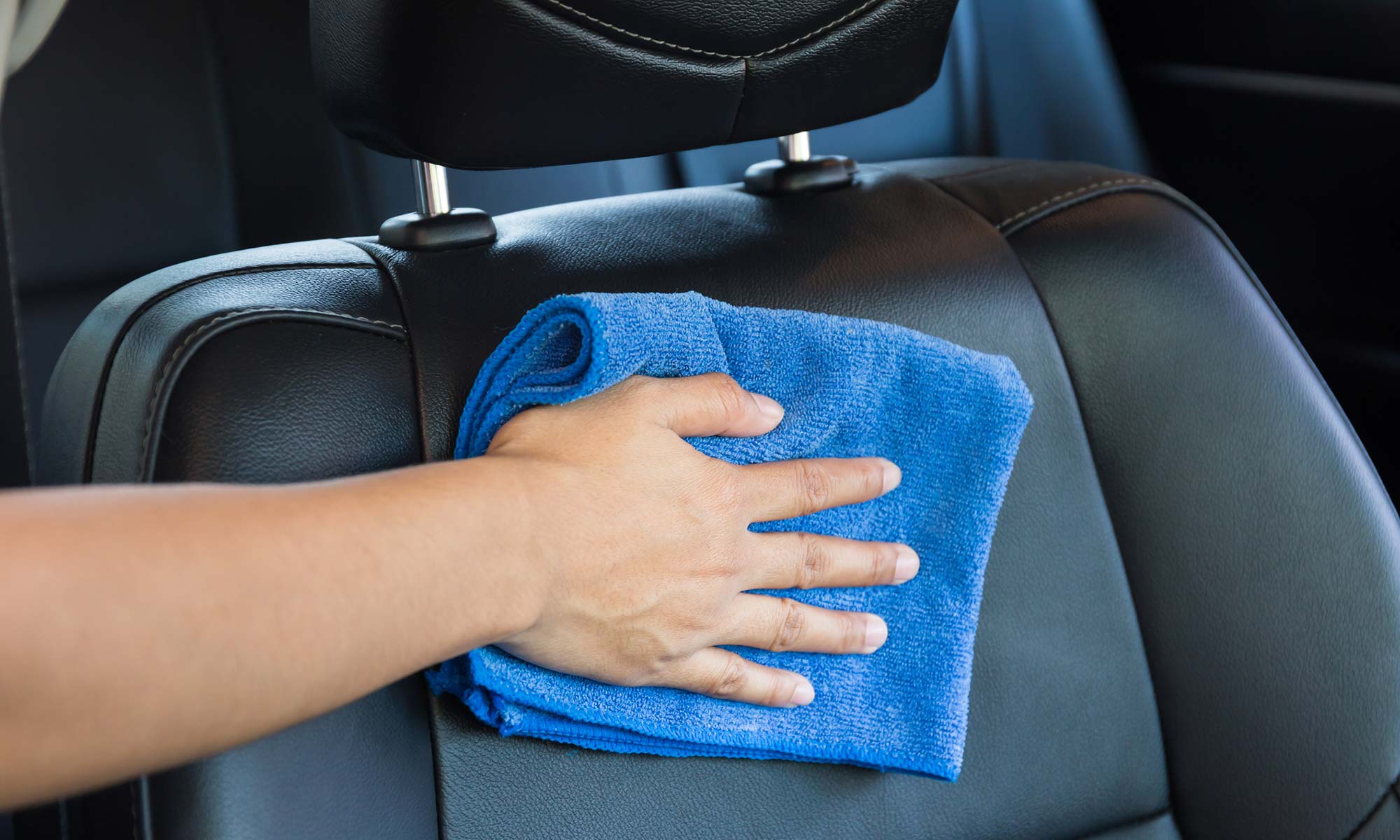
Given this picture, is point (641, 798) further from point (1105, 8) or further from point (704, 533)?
point (1105, 8)

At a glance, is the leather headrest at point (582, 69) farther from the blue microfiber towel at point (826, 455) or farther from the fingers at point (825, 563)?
the fingers at point (825, 563)

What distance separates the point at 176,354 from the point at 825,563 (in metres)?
0.33

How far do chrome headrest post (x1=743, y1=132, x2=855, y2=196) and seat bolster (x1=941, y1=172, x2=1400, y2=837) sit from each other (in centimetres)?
10

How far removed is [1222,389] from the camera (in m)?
0.77

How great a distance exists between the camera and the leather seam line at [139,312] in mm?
591

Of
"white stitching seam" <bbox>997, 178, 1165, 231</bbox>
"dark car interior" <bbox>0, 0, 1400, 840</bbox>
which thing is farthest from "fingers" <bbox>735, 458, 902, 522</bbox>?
"white stitching seam" <bbox>997, 178, 1165, 231</bbox>

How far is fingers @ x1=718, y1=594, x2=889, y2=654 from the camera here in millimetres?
630

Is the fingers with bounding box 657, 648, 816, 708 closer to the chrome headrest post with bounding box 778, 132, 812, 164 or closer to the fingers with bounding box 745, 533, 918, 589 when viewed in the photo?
the fingers with bounding box 745, 533, 918, 589

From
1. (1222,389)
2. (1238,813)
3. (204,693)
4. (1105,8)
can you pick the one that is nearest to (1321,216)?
(1105,8)

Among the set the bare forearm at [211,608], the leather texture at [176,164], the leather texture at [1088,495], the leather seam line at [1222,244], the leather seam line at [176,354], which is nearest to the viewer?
the bare forearm at [211,608]

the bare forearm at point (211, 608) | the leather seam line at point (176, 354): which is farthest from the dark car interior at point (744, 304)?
the bare forearm at point (211, 608)

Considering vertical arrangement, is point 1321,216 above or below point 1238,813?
above

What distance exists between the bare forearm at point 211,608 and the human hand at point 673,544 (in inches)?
1.9

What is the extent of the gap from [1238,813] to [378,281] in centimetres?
58
